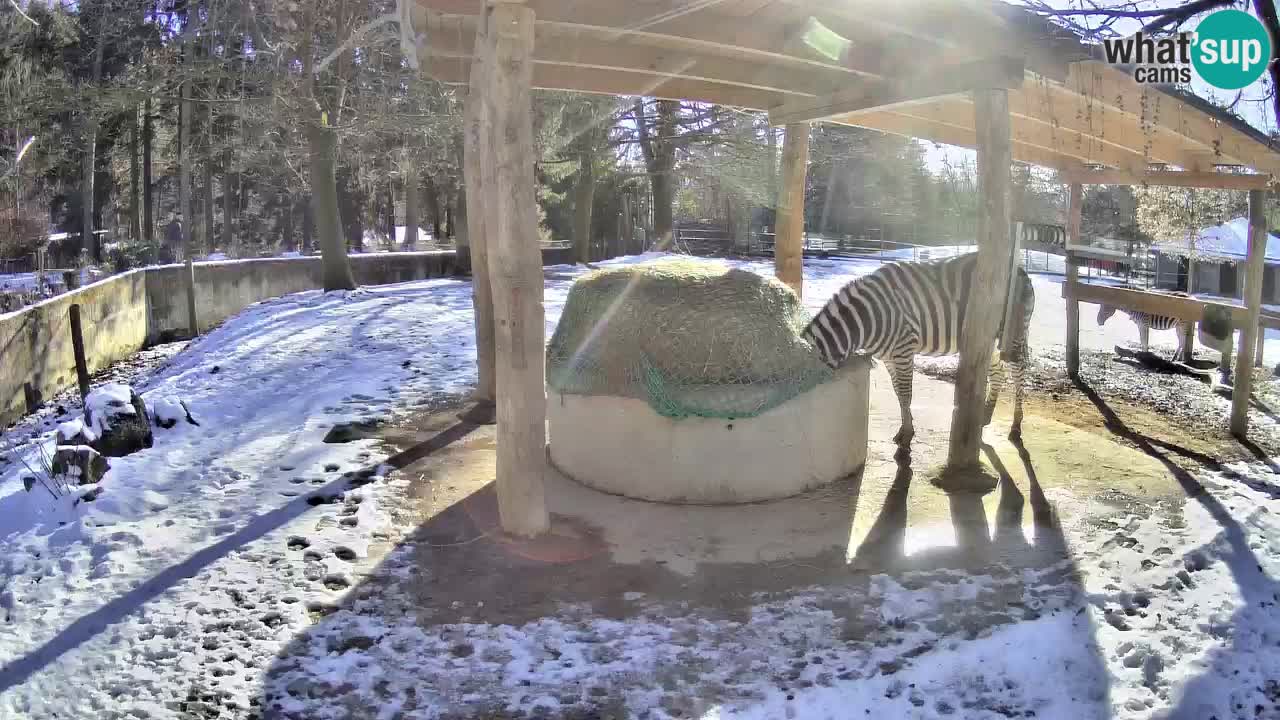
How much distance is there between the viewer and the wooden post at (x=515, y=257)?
15.3 ft

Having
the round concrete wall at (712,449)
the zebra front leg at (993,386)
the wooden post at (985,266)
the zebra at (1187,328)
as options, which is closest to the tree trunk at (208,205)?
the round concrete wall at (712,449)

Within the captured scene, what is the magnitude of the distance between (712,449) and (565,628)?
194 cm

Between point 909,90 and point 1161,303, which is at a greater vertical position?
point 909,90

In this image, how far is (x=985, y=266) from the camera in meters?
5.82

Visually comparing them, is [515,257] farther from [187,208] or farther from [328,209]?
[187,208]

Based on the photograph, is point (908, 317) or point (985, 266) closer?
point (985, 266)

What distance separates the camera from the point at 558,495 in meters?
5.95

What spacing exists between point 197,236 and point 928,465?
28.0m

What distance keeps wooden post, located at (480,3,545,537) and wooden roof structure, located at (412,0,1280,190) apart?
63cm

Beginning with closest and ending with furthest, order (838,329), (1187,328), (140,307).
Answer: (838,329) → (1187,328) → (140,307)

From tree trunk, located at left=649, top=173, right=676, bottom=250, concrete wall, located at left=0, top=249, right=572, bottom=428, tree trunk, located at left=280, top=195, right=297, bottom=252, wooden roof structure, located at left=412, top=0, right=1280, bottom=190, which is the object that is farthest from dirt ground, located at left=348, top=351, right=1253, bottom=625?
tree trunk, located at left=280, top=195, right=297, bottom=252

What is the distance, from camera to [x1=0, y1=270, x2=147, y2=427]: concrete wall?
9453mm

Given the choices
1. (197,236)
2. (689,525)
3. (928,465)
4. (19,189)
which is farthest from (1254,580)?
(197,236)

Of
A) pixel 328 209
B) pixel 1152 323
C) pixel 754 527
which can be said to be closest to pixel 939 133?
pixel 1152 323
